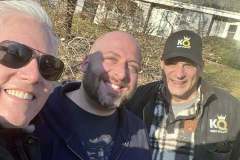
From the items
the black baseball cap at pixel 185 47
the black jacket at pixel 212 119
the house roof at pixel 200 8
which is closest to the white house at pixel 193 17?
the house roof at pixel 200 8

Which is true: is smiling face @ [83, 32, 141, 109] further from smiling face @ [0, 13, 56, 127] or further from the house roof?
the house roof

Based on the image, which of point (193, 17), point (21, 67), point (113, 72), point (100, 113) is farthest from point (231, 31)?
point (21, 67)

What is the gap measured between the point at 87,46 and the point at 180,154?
277 inches

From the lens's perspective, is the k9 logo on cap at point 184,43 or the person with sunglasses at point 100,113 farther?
the k9 logo on cap at point 184,43

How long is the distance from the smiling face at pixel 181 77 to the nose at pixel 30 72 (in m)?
2.30

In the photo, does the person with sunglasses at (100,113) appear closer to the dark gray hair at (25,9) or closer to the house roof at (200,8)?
the dark gray hair at (25,9)

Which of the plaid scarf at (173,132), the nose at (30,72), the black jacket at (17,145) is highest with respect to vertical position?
the nose at (30,72)

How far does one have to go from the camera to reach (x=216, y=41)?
2983 centimetres

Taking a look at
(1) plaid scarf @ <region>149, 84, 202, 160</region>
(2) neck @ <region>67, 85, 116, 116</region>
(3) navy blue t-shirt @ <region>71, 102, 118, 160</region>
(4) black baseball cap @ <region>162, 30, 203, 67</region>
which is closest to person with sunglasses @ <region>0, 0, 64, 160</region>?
(3) navy blue t-shirt @ <region>71, 102, 118, 160</region>

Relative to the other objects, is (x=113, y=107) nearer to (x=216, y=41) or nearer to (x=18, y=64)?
(x=18, y=64)

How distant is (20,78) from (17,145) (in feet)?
1.06

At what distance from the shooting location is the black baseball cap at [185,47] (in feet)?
14.5

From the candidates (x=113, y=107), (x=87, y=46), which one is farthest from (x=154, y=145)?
(x=87, y=46)

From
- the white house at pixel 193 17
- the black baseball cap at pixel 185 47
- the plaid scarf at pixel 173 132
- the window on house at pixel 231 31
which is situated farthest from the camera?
the window on house at pixel 231 31
